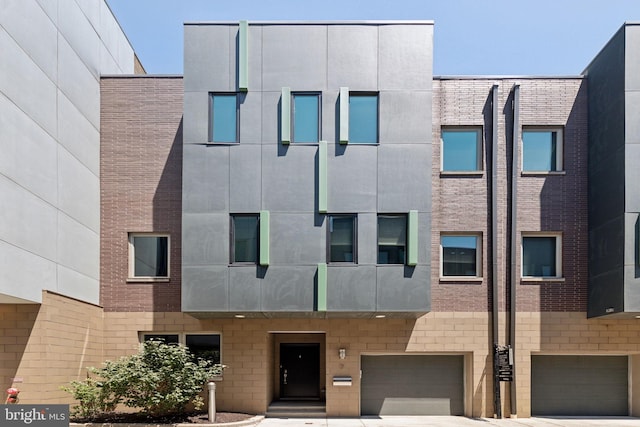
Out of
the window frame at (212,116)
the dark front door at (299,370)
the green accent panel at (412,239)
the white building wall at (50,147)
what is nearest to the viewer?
the white building wall at (50,147)

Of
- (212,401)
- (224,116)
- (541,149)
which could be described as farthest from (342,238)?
(541,149)

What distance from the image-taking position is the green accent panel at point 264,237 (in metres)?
12.4

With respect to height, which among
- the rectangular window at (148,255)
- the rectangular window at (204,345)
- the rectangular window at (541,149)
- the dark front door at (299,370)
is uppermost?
the rectangular window at (541,149)

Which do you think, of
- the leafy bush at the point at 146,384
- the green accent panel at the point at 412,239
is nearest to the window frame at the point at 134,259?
the leafy bush at the point at 146,384

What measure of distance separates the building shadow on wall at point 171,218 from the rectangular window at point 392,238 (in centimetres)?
531

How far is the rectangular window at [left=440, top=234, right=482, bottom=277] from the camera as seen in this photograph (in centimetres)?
1412

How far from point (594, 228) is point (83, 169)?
13024 mm

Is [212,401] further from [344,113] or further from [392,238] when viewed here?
[344,113]

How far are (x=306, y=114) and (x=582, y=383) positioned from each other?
33.9ft

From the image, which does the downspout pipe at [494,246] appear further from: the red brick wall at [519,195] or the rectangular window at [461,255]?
the rectangular window at [461,255]

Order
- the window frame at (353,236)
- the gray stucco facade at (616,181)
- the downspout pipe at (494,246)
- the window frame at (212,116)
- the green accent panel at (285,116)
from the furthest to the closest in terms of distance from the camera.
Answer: the downspout pipe at (494,246)
the window frame at (212,116)
the green accent panel at (285,116)
the window frame at (353,236)
the gray stucco facade at (616,181)

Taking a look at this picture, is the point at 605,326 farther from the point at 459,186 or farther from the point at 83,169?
the point at 83,169

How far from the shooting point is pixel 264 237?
12.5 m

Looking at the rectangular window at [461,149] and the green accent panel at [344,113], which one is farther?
the rectangular window at [461,149]
